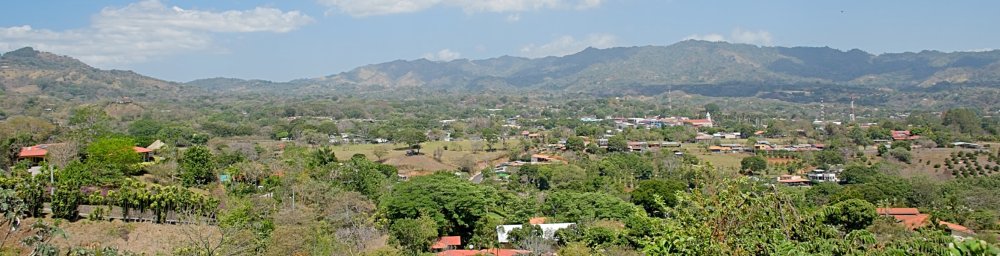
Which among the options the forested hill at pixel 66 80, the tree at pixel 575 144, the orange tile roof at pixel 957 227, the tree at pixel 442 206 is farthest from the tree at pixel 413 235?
the forested hill at pixel 66 80

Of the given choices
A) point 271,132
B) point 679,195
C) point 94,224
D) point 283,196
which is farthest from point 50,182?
point 271,132

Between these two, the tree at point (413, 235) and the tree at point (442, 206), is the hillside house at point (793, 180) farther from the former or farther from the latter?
the tree at point (413, 235)

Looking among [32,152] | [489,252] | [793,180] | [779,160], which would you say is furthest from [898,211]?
[32,152]

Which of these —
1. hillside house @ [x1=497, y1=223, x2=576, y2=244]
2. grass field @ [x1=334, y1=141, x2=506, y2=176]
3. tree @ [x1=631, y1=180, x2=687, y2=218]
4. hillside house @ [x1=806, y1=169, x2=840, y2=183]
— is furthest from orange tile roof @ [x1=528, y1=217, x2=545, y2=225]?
hillside house @ [x1=806, y1=169, x2=840, y2=183]

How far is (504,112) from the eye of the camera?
95.2 meters

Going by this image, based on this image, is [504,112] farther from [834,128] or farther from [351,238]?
[351,238]

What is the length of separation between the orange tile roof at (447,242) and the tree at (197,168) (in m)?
10.3

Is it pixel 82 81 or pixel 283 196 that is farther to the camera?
pixel 82 81

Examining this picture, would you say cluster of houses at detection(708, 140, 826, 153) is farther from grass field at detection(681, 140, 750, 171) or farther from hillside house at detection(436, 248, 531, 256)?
hillside house at detection(436, 248, 531, 256)

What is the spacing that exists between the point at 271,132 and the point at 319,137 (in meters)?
6.65

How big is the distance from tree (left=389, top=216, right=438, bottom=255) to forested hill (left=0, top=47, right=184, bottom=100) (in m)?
91.9

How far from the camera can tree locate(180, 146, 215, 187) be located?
25633 millimetres

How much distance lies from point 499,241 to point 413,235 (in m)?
3.07

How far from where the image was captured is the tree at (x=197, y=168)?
2563 cm
